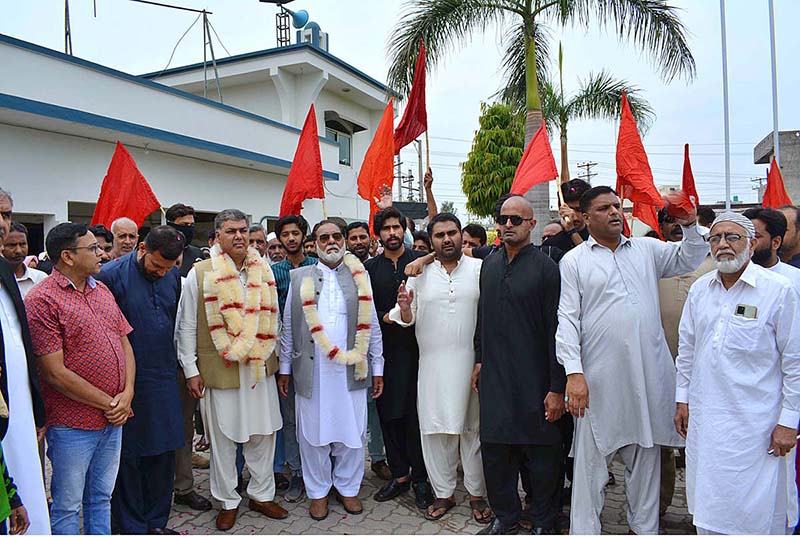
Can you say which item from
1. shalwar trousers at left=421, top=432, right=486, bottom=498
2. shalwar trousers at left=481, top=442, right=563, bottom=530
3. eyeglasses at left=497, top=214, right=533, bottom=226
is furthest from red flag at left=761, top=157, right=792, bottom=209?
shalwar trousers at left=421, top=432, right=486, bottom=498

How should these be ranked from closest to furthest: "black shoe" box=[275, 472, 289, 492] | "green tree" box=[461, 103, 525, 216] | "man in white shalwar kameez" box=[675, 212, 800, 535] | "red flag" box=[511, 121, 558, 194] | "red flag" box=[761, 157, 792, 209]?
"man in white shalwar kameez" box=[675, 212, 800, 535] < "black shoe" box=[275, 472, 289, 492] < "red flag" box=[511, 121, 558, 194] < "red flag" box=[761, 157, 792, 209] < "green tree" box=[461, 103, 525, 216]

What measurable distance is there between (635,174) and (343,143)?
1390cm

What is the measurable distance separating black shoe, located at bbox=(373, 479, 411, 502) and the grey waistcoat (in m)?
0.85

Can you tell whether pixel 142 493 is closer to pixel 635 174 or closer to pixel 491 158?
pixel 635 174

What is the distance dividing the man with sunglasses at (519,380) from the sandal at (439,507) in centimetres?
37

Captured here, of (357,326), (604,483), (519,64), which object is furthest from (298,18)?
(604,483)

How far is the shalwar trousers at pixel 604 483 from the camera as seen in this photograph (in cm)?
334

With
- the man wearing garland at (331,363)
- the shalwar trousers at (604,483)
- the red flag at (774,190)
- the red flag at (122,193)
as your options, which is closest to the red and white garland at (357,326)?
the man wearing garland at (331,363)

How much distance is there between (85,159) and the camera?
9289mm

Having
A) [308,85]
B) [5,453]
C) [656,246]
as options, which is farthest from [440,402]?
[308,85]

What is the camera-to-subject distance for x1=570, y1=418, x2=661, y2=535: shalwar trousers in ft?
11.0

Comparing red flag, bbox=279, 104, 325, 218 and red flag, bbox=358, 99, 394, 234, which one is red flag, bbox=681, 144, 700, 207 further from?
red flag, bbox=279, 104, 325, 218

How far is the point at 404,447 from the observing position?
439cm

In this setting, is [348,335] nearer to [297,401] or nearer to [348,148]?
[297,401]
